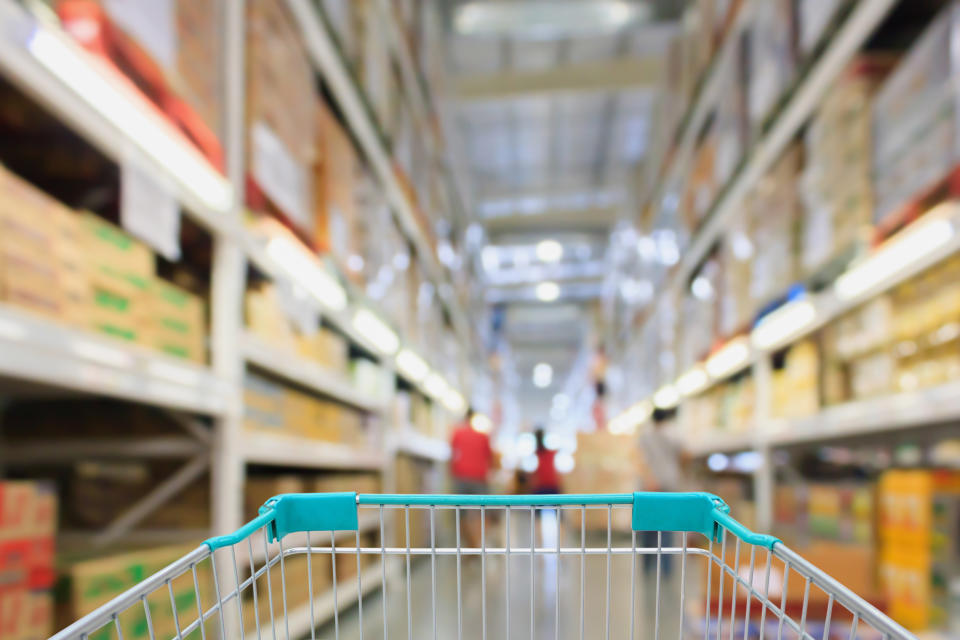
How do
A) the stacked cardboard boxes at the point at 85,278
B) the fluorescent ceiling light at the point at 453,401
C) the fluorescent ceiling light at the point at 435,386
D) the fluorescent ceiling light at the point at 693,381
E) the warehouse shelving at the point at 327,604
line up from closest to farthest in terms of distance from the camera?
the stacked cardboard boxes at the point at 85,278
the warehouse shelving at the point at 327,604
the fluorescent ceiling light at the point at 693,381
the fluorescent ceiling light at the point at 435,386
the fluorescent ceiling light at the point at 453,401

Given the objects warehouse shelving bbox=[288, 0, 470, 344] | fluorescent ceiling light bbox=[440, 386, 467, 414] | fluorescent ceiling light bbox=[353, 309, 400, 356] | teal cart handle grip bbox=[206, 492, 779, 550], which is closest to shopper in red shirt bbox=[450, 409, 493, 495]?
fluorescent ceiling light bbox=[353, 309, 400, 356]

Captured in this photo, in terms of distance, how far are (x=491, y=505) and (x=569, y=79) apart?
787 cm

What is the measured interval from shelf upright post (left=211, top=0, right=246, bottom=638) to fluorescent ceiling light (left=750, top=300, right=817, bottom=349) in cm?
253

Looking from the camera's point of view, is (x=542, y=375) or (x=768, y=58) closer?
(x=768, y=58)

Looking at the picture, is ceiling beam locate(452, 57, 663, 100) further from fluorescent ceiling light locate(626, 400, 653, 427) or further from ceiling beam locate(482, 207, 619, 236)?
ceiling beam locate(482, 207, 619, 236)

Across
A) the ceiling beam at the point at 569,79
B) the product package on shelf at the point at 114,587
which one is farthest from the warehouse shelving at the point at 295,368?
the ceiling beam at the point at 569,79

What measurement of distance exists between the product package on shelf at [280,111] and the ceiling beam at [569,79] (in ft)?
17.3

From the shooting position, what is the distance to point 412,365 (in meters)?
6.16

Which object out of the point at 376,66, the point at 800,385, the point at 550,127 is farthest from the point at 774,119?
the point at 550,127

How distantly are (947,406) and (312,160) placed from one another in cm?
264

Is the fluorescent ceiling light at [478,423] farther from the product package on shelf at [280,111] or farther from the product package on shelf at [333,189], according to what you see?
the product package on shelf at [280,111]

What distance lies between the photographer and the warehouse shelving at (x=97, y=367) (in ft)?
4.71

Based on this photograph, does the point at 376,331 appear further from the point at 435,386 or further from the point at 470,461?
the point at 435,386

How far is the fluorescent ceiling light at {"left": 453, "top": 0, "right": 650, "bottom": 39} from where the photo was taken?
255 inches
